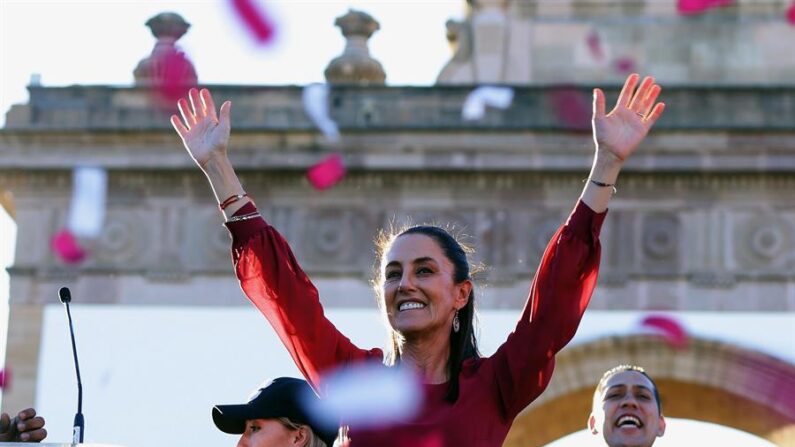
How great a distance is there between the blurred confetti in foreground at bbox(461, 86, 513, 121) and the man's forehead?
45.6 feet

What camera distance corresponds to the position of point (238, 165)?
20.6 meters

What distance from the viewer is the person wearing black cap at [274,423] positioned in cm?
530

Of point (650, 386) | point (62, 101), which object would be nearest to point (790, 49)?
point (62, 101)

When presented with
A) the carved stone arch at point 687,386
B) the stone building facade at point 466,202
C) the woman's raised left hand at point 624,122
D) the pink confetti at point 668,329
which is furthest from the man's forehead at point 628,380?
the pink confetti at point 668,329

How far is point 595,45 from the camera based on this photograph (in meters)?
22.1

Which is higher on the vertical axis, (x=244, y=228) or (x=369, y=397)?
(x=244, y=228)

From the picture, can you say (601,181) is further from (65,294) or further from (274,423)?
(65,294)

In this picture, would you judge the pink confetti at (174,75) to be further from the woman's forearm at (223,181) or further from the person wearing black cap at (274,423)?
the person wearing black cap at (274,423)

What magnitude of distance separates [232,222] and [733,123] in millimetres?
15874

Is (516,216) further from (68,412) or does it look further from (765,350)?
(68,412)

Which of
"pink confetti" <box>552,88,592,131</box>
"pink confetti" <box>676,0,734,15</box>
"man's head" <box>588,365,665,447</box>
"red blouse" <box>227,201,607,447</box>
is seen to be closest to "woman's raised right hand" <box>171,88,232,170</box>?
"red blouse" <box>227,201,607,447</box>

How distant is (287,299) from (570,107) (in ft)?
52.1

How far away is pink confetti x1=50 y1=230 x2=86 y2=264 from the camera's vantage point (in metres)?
20.4

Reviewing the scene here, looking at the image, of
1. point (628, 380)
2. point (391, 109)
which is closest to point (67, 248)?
point (391, 109)
